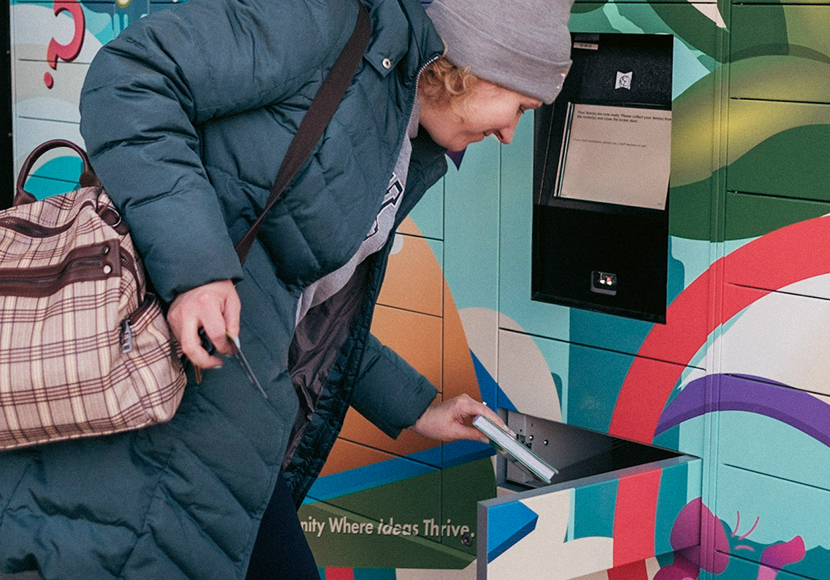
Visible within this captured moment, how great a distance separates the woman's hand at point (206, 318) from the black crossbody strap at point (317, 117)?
148 mm

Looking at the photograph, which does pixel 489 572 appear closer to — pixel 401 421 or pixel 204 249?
pixel 401 421

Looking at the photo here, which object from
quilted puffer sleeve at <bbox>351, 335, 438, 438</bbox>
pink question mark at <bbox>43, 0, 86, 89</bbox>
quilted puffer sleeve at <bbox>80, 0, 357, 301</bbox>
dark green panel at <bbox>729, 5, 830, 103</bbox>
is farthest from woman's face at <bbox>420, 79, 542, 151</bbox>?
pink question mark at <bbox>43, 0, 86, 89</bbox>

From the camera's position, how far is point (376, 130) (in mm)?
1540

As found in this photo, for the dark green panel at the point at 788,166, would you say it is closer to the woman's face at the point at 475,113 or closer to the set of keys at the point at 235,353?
Answer: the woman's face at the point at 475,113

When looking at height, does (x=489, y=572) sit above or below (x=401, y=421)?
below

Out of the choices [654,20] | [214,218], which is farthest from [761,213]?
[214,218]

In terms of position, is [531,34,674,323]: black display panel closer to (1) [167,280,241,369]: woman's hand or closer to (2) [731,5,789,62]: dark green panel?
(2) [731,5,789,62]: dark green panel

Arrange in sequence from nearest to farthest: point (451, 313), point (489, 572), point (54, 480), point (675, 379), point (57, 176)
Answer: point (54, 480) < point (489, 572) < point (675, 379) < point (451, 313) < point (57, 176)

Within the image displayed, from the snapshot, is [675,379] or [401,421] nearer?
[401,421]

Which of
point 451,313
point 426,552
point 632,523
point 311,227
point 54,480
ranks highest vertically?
point 311,227

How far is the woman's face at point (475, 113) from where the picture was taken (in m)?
1.67

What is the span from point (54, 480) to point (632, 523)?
1.38 metres

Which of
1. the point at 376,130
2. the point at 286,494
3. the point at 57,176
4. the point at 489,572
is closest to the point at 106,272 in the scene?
the point at 376,130

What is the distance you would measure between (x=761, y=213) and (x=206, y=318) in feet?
4.52
